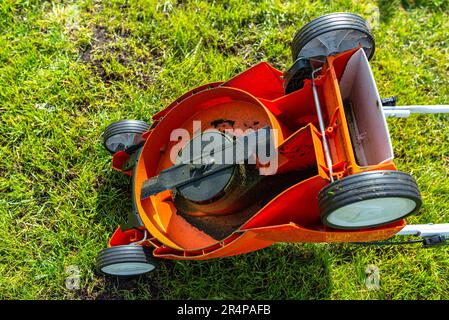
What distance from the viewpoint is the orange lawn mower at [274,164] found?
1778 millimetres

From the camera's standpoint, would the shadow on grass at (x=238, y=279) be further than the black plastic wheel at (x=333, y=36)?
Yes

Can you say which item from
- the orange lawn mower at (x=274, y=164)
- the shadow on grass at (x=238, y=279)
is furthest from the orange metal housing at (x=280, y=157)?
the shadow on grass at (x=238, y=279)

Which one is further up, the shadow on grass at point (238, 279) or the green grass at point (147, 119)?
the green grass at point (147, 119)

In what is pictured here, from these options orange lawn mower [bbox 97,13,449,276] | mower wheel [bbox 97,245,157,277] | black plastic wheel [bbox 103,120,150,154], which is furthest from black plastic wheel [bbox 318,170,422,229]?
black plastic wheel [bbox 103,120,150,154]

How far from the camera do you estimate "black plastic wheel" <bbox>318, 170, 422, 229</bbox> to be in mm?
1617

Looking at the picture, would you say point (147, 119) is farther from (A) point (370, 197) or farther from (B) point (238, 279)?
(A) point (370, 197)

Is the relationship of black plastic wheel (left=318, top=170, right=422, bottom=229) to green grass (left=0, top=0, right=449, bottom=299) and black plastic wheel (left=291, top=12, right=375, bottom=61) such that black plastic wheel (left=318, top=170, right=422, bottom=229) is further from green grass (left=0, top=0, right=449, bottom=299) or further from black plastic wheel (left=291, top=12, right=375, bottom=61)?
green grass (left=0, top=0, right=449, bottom=299)

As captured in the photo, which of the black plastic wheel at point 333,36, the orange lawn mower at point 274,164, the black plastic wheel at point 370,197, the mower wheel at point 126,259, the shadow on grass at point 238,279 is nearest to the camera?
the black plastic wheel at point 370,197

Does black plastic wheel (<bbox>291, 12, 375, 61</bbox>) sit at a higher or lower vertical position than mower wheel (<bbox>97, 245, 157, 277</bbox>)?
higher

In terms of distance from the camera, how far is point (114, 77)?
9.29ft

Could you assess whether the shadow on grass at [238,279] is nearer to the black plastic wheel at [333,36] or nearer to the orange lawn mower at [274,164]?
the orange lawn mower at [274,164]

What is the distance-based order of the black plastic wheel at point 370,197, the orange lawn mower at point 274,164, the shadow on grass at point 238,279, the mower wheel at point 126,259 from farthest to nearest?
the shadow on grass at point 238,279 → the mower wheel at point 126,259 → the orange lawn mower at point 274,164 → the black plastic wheel at point 370,197

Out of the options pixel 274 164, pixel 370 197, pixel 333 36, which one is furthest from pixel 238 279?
pixel 333 36

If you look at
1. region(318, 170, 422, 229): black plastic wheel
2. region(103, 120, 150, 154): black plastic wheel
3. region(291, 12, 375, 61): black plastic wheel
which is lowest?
region(318, 170, 422, 229): black plastic wheel
